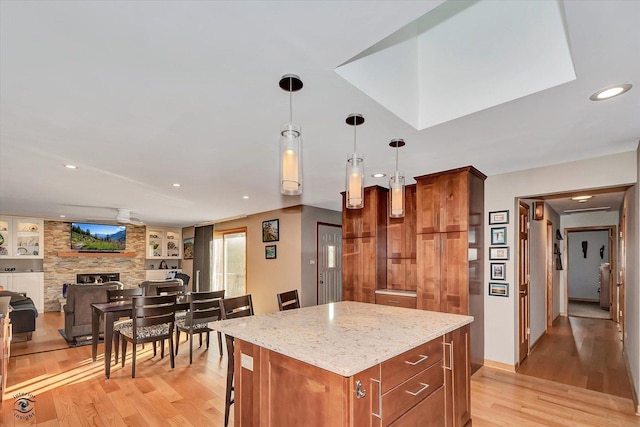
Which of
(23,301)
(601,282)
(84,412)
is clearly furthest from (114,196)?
(601,282)

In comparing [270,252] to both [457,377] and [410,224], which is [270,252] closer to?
[410,224]

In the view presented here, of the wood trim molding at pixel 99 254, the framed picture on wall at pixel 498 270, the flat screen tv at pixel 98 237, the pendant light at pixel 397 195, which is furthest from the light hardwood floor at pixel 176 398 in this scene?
the flat screen tv at pixel 98 237

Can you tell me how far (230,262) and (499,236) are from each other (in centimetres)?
641

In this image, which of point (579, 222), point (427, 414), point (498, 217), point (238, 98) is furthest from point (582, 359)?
point (238, 98)

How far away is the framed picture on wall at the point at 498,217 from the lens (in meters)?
3.94

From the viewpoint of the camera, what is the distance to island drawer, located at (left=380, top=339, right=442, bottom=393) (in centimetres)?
158

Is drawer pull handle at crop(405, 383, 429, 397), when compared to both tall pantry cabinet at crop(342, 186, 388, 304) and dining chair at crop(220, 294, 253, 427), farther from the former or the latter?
tall pantry cabinet at crop(342, 186, 388, 304)

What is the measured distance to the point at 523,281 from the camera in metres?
4.20

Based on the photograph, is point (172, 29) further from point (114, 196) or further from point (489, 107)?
point (114, 196)

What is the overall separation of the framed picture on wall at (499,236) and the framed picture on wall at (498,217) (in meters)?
0.08

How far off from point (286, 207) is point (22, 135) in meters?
4.44

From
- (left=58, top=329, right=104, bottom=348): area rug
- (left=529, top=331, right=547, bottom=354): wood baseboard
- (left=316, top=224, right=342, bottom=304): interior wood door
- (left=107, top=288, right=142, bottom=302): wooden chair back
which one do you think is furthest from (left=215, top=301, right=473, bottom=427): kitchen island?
(left=316, top=224, right=342, bottom=304): interior wood door

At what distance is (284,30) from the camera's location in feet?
4.71

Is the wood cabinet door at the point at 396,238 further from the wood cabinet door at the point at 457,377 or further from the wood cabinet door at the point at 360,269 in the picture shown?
the wood cabinet door at the point at 457,377
